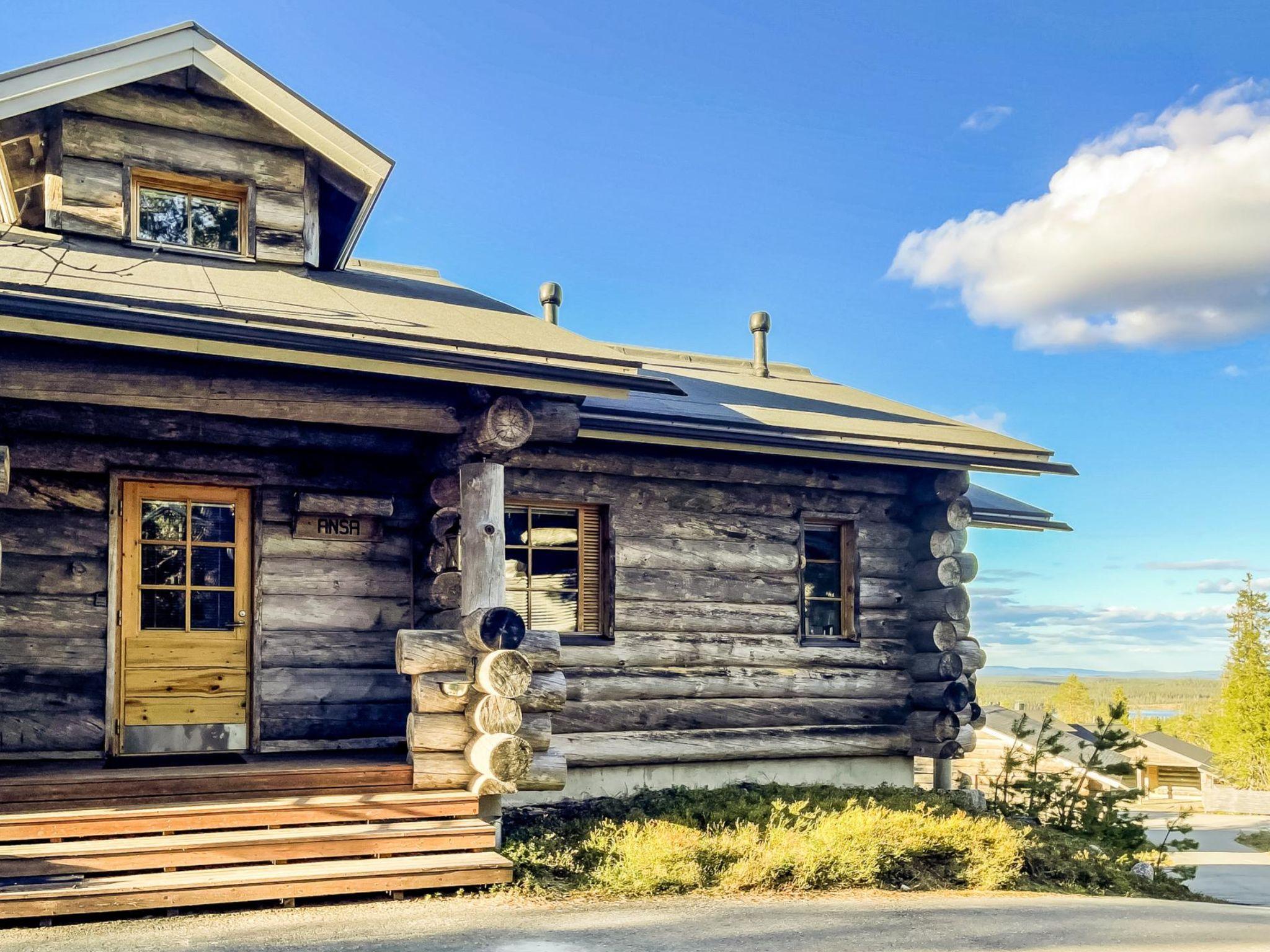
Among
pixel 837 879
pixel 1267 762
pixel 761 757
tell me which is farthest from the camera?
pixel 1267 762

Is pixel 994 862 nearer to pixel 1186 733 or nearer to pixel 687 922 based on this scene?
pixel 687 922

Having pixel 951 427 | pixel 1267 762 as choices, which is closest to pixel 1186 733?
pixel 1267 762

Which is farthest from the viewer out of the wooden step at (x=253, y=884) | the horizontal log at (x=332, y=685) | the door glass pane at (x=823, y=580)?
the door glass pane at (x=823, y=580)

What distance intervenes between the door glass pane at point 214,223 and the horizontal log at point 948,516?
745cm

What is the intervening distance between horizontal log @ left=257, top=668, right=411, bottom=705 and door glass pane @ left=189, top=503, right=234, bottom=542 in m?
1.19

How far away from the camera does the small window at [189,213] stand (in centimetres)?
1015

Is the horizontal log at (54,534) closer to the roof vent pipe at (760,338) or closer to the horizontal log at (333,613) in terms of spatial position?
the horizontal log at (333,613)

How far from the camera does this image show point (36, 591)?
9.08m

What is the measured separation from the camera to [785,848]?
857 centimetres

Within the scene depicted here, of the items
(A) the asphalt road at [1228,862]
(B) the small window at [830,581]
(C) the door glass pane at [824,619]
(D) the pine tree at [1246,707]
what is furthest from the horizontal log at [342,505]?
(D) the pine tree at [1246,707]

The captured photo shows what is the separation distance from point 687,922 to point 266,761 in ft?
12.2

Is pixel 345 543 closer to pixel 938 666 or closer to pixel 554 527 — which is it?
pixel 554 527

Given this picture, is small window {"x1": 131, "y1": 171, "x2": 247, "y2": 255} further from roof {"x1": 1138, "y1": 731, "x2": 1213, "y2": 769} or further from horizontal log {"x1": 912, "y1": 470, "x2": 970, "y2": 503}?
roof {"x1": 1138, "y1": 731, "x2": 1213, "y2": 769}

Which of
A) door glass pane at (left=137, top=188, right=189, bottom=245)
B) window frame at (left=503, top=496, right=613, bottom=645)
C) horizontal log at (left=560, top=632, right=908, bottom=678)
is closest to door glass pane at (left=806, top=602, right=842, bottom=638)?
horizontal log at (left=560, top=632, right=908, bottom=678)
